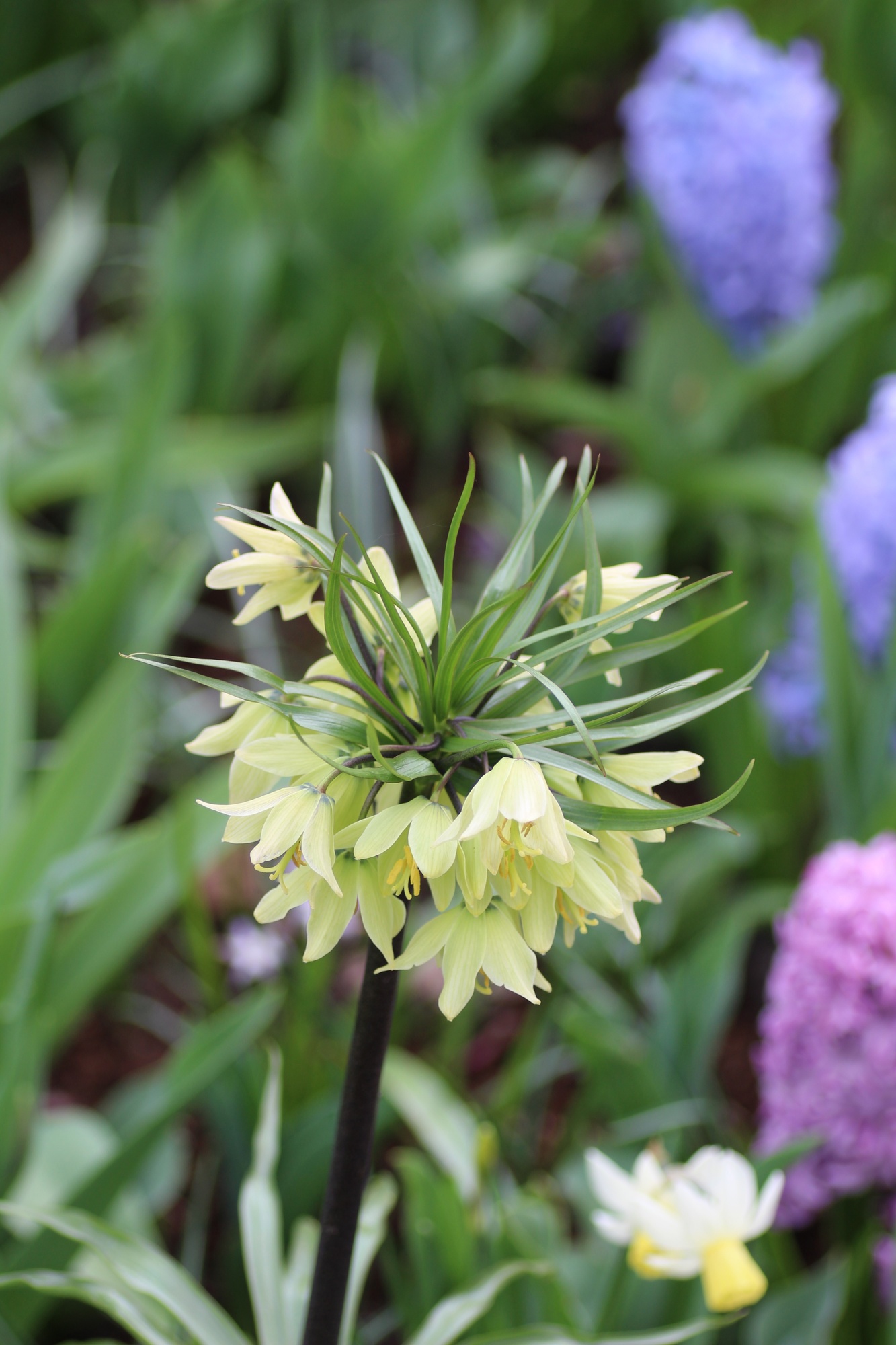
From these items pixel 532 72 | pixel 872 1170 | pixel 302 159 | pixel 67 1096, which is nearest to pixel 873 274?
pixel 302 159

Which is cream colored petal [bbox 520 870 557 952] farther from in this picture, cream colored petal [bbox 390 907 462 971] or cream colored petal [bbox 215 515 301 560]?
cream colored petal [bbox 215 515 301 560]

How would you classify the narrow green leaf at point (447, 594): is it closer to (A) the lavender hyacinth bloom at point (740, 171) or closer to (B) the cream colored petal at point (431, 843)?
(B) the cream colored petal at point (431, 843)

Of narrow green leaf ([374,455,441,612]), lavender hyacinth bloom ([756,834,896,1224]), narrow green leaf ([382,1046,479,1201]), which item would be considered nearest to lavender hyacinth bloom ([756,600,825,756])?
lavender hyacinth bloom ([756,834,896,1224])

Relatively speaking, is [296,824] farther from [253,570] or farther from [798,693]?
[798,693]

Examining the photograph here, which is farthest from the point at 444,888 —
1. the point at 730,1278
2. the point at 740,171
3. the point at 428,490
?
the point at 428,490

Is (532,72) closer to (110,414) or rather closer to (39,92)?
(39,92)
